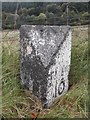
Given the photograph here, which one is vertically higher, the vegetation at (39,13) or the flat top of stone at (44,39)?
the vegetation at (39,13)

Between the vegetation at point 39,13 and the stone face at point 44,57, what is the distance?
35 cm

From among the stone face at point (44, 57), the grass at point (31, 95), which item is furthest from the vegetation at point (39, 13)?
the stone face at point (44, 57)

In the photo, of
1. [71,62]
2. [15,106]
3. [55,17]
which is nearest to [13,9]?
[55,17]

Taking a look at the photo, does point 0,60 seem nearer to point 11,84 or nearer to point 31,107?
point 11,84

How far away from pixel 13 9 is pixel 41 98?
695mm

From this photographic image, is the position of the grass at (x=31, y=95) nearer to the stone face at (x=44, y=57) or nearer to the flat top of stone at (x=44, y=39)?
the stone face at (x=44, y=57)

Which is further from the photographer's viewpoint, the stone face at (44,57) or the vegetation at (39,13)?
the vegetation at (39,13)

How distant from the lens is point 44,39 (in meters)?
2.92

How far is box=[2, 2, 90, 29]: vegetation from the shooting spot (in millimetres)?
3295

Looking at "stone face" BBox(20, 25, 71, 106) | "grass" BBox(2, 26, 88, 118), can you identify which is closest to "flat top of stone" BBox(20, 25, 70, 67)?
"stone face" BBox(20, 25, 71, 106)

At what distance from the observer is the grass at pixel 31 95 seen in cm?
288

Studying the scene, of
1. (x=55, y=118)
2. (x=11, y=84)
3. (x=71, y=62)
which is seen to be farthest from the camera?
(x=71, y=62)

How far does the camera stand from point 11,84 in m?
3.04

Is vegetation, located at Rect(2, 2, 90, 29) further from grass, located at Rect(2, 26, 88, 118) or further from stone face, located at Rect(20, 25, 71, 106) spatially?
stone face, located at Rect(20, 25, 71, 106)
